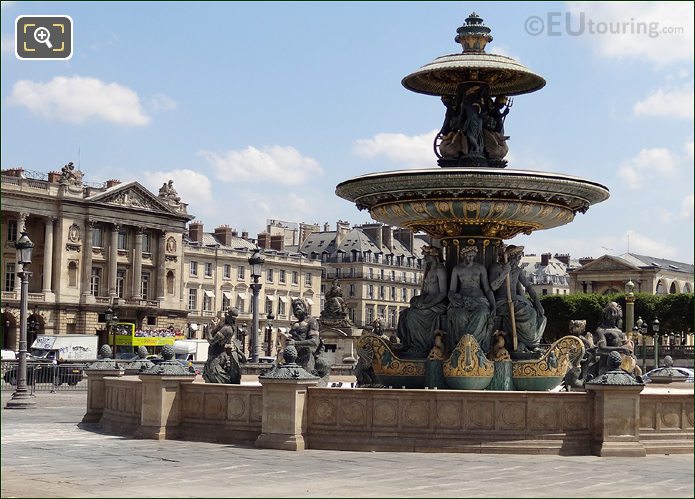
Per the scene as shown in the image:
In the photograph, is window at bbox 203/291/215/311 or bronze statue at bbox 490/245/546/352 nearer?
bronze statue at bbox 490/245/546/352

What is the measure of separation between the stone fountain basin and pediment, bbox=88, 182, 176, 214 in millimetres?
84734

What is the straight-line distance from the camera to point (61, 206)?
9600 centimetres

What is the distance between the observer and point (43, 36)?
36.3 feet

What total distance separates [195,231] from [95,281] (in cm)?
2177

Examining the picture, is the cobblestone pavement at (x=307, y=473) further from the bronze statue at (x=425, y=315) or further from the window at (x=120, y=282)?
the window at (x=120, y=282)

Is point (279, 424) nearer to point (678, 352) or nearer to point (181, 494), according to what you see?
point (181, 494)

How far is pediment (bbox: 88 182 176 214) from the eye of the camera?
101 metres

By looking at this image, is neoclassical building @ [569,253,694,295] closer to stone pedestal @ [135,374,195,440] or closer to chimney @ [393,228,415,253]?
chimney @ [393,228,415,253]

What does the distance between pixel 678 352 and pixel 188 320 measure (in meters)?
50.5

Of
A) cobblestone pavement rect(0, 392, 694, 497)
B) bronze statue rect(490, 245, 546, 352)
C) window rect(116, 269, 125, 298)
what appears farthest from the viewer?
window rect(116, 269, 125, 298)

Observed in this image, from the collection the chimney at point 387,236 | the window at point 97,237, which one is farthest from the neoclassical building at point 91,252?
the chimney at point 387,236

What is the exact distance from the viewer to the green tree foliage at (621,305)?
89.4 m

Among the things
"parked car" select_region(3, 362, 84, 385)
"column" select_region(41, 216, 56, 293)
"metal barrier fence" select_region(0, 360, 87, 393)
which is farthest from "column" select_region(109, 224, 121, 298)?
"parked car" select_region(3, 362, 84, 385)

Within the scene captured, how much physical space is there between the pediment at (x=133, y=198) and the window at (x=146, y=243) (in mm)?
2473
